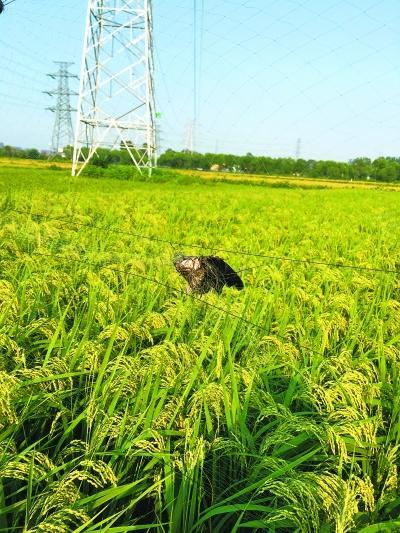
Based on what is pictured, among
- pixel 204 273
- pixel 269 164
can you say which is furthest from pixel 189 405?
pixel 269 164

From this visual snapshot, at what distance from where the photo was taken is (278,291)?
270cm

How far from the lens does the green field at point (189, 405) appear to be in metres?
1.08

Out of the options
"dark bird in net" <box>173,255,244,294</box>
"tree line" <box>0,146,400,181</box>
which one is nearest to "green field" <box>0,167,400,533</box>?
"dark bird in net" <box>173,255,244,294</box>

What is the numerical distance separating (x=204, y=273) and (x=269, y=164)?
1788 cm

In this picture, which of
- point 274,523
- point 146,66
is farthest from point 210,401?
point 146,66

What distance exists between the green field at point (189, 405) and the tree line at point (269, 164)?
75.6 inches

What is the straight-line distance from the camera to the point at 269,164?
777 inches

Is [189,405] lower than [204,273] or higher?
lower

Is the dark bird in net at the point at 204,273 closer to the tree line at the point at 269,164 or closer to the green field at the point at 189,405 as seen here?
the green field at the point at 189,405

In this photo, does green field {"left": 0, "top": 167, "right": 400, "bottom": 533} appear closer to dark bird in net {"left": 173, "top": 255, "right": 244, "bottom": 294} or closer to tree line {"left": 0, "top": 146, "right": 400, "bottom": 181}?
dark bird in net {"left": 173, "top": 255, "right": 244, "bottom": 294}

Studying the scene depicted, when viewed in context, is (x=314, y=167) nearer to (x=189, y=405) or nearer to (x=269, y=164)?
(x=269, y=164)

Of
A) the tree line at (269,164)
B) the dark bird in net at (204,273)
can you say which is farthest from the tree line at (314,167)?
the dark bird in net at (204,273)

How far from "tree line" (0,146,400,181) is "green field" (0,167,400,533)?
1.92 meters

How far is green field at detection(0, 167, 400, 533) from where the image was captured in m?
1.08
